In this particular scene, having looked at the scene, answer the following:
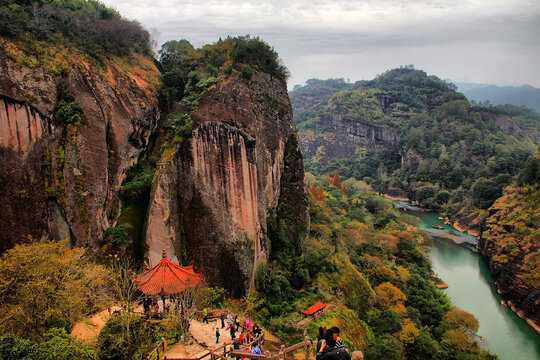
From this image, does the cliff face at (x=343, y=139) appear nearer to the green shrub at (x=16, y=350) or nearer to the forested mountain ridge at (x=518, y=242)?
the forested mountain ridge at (x=518, y=242)

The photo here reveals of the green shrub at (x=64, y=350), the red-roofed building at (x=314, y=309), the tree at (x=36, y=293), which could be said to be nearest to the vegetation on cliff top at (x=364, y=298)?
the red-roofed building at (x=314, y=309)

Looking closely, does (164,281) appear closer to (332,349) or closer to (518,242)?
(332,349)

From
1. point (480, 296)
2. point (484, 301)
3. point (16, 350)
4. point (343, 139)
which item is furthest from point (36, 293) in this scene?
point (343, 139)

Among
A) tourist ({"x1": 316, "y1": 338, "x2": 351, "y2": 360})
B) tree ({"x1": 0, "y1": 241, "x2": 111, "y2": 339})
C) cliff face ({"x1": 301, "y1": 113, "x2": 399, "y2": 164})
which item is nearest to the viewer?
tourist ({"x1": 316, "y1": 338, "x2": 351, "y2": 360})

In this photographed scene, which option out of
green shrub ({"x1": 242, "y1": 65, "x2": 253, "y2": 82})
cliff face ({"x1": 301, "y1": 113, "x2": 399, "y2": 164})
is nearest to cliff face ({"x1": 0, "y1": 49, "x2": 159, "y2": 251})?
green shrub ({"x1": 242, "y1": 65, "x2": 253, "y2": 82})

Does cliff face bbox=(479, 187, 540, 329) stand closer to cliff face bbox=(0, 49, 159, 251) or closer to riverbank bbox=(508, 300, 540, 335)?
riverbank bbox=(508, 300, 540, 335)

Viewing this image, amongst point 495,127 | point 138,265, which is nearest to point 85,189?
point 138,265
